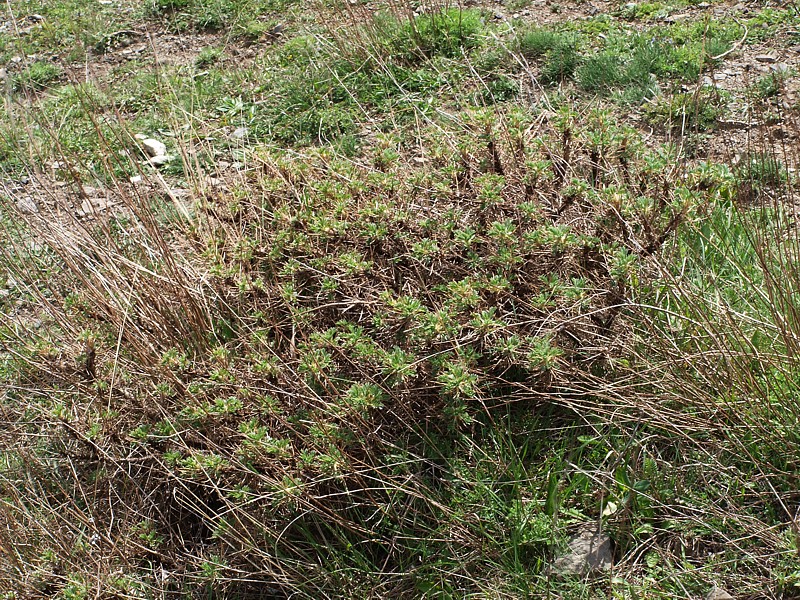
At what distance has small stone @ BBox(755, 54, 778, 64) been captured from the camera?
4.78 metres

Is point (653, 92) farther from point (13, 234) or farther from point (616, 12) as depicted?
point (13, 234)

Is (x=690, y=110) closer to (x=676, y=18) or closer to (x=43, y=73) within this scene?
(x=676, y=18)

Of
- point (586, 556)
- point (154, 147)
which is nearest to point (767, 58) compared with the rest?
point (586, 556)

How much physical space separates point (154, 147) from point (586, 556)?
3647 millimetres

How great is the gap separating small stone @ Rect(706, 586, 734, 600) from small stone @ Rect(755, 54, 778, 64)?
3375 millimetres

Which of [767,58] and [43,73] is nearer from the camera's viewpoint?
[767,58]

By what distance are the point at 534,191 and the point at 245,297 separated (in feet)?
4.22

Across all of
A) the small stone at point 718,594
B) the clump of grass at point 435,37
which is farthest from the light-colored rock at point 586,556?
the clump of grass at point 435,37

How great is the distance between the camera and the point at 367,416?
302 centimetres

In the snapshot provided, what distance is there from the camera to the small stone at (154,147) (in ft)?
16.6

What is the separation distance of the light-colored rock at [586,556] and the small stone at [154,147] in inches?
137

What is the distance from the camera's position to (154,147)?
16.7 ft

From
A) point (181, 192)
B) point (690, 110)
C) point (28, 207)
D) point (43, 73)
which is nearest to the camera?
point (28, 207)

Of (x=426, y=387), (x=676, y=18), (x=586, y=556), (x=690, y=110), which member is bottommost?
(x=586, y=556)
